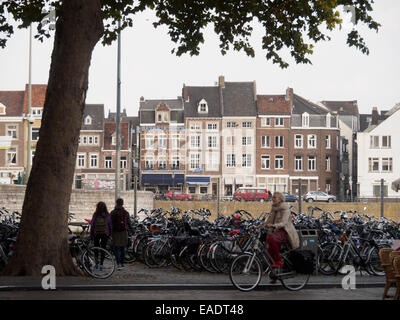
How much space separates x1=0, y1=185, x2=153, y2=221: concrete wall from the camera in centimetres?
3594

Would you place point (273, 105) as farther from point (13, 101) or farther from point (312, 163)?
point (13, 101)

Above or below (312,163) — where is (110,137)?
above

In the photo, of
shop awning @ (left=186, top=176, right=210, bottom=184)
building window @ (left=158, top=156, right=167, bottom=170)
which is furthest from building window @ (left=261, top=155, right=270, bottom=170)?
building window @ (left=158, top=156, right=167, bottom=170)

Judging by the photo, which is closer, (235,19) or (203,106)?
(235,19)

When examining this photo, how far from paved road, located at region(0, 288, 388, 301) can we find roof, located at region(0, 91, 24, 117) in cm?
7495

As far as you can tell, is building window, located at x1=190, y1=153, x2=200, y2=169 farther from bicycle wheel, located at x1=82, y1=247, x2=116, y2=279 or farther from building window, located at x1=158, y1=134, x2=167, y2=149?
bicycle wheel, located at x1=82, y1=247, x2=116, y2=279

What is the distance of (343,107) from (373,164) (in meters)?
20.2

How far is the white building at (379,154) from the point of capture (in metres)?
79.8

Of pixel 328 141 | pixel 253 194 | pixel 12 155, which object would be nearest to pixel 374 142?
pixel 328 141

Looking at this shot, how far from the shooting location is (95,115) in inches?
3440

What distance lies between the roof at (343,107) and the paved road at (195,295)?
282 feet

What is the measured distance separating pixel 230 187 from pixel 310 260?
69.9 metres

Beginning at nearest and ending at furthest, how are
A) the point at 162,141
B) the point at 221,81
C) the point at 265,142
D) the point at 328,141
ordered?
the point at 328,141, the point at 265,142, the point at 162,141, the point at 221,81

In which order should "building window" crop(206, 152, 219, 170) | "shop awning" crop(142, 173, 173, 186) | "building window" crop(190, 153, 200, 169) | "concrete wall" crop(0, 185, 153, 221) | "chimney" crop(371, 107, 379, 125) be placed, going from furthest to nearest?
"chimney" crop(371, 107, 379, 125) → "building window" crop(190, 153, 200, 169) → "building window" crop(206, 152, 219, 170) → "shop awning" crop(142, 173, 173, 186) → "concrete wall" crop(0, 185, 153, 221)
